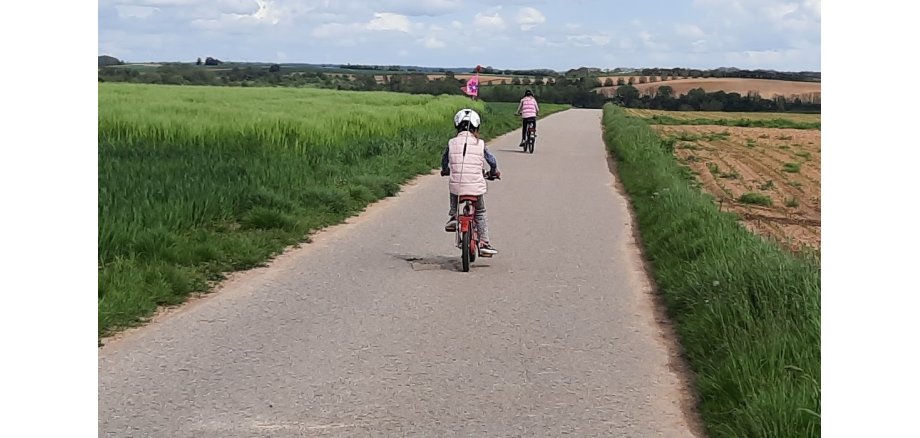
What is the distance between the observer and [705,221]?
11.4 metres

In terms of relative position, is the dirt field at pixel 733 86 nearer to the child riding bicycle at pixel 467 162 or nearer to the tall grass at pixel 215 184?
the tall grass at pixel 215 184

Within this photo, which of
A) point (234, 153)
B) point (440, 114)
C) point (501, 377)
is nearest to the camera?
point (501, 377)

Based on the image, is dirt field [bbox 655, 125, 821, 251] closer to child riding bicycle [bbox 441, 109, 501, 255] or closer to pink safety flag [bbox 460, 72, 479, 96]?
child riding bicycle [bbox 441, 109, 501, 255]

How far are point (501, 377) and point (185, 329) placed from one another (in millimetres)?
2398

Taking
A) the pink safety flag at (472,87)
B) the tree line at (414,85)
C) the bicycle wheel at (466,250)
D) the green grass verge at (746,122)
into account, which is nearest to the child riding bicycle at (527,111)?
the pink safety flag at (472,87)

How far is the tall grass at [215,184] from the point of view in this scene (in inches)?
356

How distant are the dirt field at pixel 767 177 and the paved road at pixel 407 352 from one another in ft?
9.14

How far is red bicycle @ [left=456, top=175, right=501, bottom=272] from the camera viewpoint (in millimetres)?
9922

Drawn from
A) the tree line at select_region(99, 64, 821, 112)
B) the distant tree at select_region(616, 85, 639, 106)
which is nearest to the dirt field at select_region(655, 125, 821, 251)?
the tree line at select_region(99, 64, 821, 112)

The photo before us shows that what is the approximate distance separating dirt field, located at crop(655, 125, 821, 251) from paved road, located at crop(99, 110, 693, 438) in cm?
278

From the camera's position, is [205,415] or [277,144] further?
[277,144]

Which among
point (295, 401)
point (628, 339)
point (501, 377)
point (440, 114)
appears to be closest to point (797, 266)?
point (628, 339)

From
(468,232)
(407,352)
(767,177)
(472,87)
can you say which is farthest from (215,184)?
(767,177)
